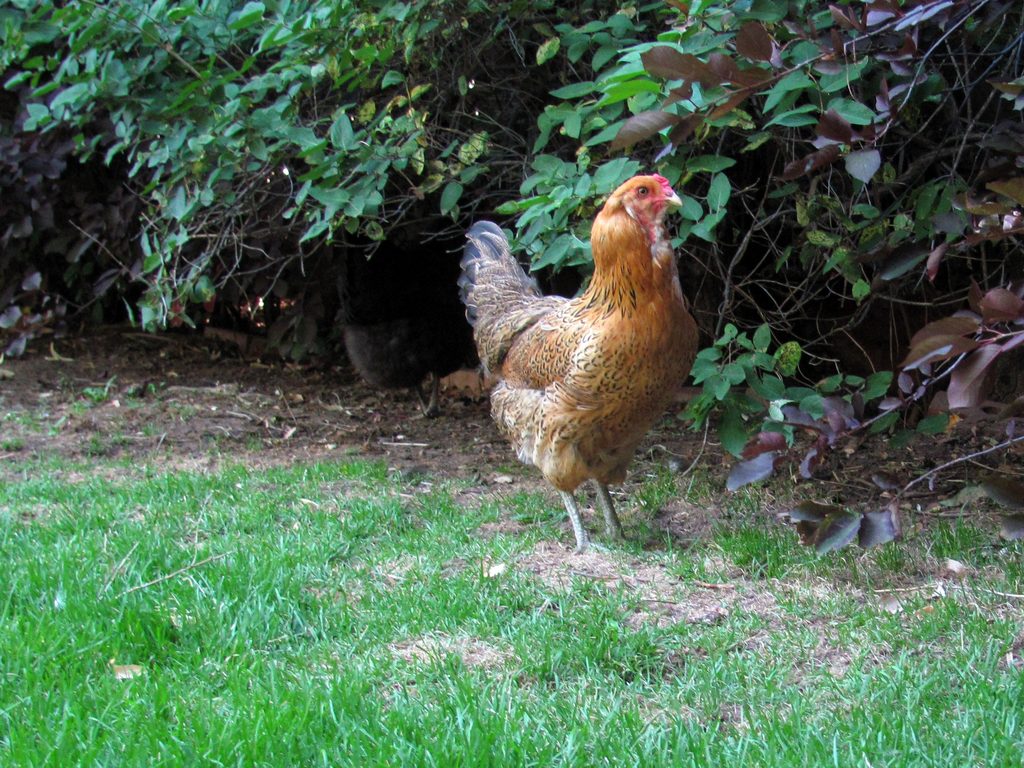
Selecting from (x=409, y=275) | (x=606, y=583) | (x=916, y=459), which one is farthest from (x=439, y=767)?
(x=409, y=275)

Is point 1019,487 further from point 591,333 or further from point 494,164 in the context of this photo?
point 494,164

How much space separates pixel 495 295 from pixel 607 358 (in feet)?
4.46

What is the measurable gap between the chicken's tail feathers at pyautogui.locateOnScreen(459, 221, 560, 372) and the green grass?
97cm

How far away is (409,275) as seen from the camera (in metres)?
7.33

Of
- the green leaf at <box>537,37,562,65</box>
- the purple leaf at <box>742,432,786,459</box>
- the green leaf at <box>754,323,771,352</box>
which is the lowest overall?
the purple leaf at <box>742,432,786,459</box>

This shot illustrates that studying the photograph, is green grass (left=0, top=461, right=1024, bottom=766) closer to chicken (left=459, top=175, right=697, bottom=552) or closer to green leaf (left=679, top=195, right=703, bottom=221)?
chicken (left=459, top=175, right=697, bottom=552)

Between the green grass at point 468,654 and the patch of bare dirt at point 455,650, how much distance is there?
10 mm

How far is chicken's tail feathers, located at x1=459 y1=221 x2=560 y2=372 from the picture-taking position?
467 centimetres

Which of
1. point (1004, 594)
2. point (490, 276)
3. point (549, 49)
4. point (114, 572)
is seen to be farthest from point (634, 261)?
point (114, 572)

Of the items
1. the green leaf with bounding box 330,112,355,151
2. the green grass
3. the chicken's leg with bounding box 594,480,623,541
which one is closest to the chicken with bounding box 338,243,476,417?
the green leaf with bounding box 330,112,355,151

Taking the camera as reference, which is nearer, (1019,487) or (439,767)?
(439,767)

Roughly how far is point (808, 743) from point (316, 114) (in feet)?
13.8

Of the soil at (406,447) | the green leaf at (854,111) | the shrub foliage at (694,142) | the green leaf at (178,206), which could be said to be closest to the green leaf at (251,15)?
the shrub foliage at (694,142)

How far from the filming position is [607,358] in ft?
12.2
